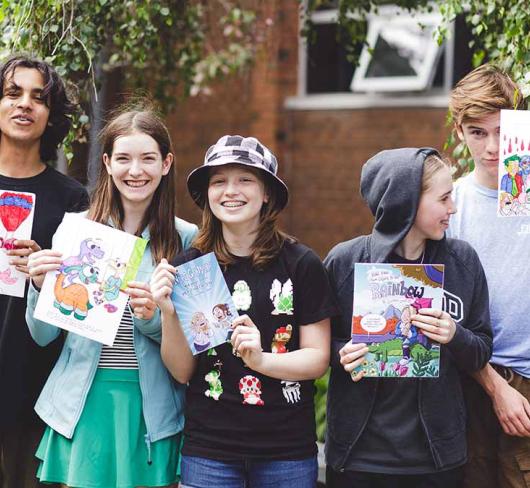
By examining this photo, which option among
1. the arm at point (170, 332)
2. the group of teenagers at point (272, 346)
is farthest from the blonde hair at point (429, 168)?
the arm at point (170, 332)

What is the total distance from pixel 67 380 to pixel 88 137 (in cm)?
174

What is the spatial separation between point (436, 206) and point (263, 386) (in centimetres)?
85

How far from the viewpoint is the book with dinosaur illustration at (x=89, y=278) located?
305 cm

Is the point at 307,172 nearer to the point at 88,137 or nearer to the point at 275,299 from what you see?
the point at 88,137

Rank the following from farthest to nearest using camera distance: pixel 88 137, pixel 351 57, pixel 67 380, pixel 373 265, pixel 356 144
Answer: pixel 356 144 → pixel 351 57 → pixel 88 137 → pixel 67 380 → pixel 373 265

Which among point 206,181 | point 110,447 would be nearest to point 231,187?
point 206,181

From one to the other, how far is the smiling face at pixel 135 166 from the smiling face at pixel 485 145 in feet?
3.80

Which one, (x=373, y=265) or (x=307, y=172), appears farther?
(x=307, y=172)

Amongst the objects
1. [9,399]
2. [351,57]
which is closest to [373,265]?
[9,399]

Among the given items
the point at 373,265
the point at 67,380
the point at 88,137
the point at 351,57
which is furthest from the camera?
the point at 351,57

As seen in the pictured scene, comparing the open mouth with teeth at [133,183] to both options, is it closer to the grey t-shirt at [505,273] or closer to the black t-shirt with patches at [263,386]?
the black t-shirt with patches at [263,386]

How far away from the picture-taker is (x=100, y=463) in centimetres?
309

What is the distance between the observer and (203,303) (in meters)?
2.98

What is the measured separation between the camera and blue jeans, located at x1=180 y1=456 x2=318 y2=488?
9.74 ft
